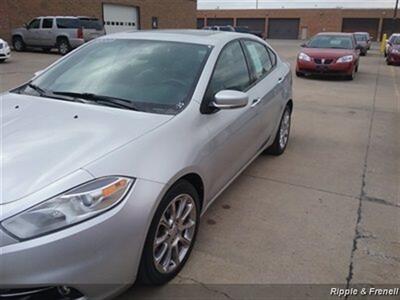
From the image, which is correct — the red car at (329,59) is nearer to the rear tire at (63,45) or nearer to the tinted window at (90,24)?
the tinted window at (90,24)

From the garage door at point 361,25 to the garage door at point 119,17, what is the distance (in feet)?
140

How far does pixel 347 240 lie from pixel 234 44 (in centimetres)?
208

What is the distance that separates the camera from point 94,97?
122 inches

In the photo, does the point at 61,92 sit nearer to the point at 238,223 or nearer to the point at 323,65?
the point at 238,223

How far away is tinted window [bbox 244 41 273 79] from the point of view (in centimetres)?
431

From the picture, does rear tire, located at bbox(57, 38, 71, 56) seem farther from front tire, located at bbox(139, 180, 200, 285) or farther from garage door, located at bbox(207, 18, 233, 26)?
garage door, located at bbox(207, 18, 233, 26)

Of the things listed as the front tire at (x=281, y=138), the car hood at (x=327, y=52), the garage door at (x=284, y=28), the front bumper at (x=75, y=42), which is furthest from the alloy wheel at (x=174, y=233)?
the garage door at (x=284, y=28)

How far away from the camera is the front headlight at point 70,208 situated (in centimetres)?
193

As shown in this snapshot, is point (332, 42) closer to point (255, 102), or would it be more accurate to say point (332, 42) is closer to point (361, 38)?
point (255, 102)

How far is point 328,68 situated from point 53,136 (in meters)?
12.1

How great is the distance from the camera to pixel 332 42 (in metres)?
14.3

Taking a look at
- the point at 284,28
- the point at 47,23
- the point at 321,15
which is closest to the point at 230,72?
the point at 47,23

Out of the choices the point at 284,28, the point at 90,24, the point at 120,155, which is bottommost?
the point at 284,28

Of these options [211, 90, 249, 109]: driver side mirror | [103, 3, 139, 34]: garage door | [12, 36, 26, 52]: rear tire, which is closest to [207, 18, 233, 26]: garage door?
[103, 3, 139, 34]: garage door
